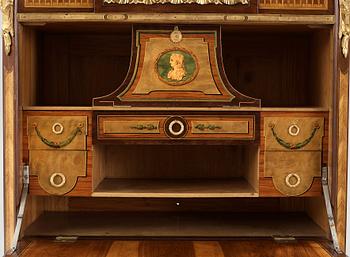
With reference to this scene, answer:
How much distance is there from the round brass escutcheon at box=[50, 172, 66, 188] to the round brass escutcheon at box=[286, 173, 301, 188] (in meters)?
1.00

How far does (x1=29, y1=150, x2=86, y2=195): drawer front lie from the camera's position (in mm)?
2652

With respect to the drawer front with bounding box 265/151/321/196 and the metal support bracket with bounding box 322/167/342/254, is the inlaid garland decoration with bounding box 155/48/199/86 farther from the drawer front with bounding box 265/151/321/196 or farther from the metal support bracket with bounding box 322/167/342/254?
the metal support bracket with bounding box 322/167/342/254

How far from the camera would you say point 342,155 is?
259cm

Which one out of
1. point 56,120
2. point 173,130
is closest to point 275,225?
point 173,130

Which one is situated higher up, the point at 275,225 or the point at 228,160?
the point at 228,160

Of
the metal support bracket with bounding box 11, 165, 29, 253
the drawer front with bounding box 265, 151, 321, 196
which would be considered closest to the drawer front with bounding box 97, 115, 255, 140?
the drawer front with bounding box 265, 151, 321, 196

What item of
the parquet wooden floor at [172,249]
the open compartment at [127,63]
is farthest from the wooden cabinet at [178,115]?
the open compartment at [127,63]

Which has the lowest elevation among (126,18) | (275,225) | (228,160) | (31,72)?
(275,225)

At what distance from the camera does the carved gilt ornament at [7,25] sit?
2564 millimetres

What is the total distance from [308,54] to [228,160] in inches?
28.2

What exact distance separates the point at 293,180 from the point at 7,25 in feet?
4.71

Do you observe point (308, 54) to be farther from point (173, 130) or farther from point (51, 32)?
point (51, 32)

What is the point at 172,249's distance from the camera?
2562mm

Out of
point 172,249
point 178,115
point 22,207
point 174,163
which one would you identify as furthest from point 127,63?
point 172,249
